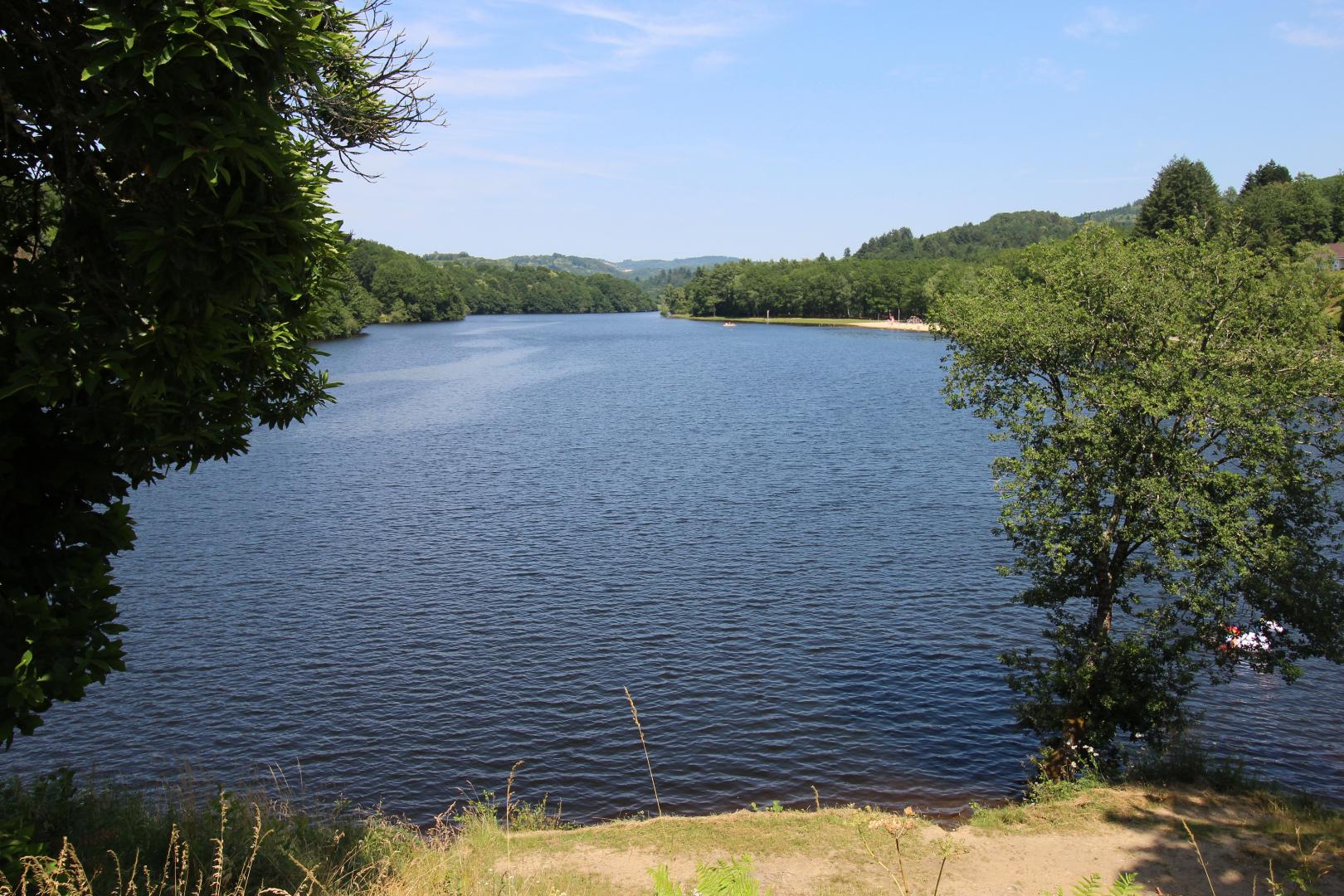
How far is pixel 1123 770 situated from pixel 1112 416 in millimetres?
6238

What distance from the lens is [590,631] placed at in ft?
82.1

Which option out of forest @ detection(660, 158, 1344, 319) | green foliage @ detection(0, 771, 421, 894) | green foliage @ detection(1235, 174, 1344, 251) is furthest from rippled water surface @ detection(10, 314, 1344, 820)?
green foliage @ detection(1235, 174, 1344, 251)

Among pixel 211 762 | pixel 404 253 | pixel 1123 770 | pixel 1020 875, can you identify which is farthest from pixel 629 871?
pixel 404 253

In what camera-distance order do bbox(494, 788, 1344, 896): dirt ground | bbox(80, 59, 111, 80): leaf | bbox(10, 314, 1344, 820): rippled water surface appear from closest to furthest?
bbox(80, 59, 111, 80): leaf, bbox(494, 788, 1344, 896): dirt ground, bbox(10, 314, 1344, 820): rippled water surface

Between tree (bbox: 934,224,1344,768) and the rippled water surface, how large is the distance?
11.0 ft

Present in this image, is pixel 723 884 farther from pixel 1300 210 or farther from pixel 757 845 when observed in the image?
pixel 1300 210

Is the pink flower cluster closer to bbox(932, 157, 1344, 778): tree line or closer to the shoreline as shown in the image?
bbox(932, 157, 1344, 778): tree line

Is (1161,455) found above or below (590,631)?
above

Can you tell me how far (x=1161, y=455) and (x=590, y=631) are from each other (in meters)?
14.6

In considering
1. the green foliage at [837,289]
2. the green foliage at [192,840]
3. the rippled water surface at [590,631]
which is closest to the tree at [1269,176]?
the green foliage at [837,289]

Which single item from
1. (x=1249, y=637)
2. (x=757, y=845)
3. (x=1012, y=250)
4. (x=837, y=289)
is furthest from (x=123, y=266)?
(x=837, y=289)

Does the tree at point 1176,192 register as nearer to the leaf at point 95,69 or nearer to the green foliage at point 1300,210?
the green foliage at point 1300,210

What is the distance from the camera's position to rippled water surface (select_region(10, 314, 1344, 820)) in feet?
61.7

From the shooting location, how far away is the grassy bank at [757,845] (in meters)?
9.18
